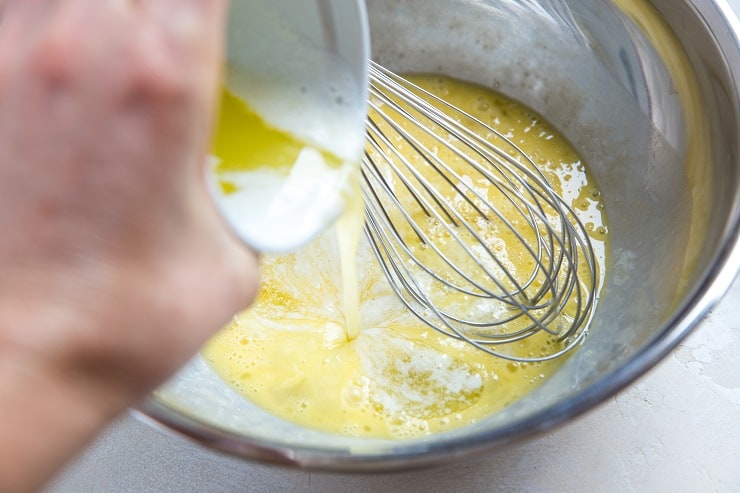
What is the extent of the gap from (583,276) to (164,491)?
2.05 ft

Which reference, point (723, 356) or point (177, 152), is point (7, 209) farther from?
point (723, 356)

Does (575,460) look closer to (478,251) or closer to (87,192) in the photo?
(478,251)

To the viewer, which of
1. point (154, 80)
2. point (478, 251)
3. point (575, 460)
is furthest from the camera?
point (478, 251)

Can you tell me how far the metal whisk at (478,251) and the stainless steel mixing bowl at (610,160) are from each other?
0.20 ft

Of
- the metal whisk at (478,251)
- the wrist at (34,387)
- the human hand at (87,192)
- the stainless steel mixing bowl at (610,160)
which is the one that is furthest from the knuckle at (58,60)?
the metal whisk at (478,251)

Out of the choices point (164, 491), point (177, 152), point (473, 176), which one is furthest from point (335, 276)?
point (177, 152)

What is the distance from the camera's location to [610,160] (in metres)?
1.09

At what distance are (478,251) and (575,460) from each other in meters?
0.32

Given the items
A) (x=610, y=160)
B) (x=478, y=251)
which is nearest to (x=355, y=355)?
(x=478, y=251)

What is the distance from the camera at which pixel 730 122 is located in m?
0.82

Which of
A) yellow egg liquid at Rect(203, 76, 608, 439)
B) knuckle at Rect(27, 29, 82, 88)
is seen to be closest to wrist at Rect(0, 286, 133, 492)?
knuckle at Rect(27, 29, 82, 88)

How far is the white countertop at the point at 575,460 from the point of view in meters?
0.86

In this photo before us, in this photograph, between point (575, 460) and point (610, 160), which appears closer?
point (575, 460)

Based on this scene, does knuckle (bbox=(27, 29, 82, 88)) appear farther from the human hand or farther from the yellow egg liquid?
the yellow egg liquid
